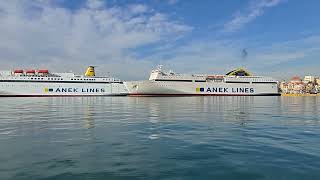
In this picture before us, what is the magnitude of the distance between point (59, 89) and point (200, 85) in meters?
41.2

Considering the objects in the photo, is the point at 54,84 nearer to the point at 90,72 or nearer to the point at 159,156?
the point at 90,72

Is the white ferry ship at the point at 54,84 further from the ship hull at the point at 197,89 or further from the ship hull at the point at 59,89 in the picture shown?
the ship hull at the point at 197,89

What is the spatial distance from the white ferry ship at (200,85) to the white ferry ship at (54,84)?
5970 millimetres

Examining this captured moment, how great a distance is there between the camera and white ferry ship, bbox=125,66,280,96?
82.2m

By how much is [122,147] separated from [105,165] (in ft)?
7.03

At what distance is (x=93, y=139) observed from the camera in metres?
10.2

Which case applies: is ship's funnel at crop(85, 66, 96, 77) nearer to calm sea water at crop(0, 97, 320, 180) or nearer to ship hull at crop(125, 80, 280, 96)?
ship hull at crop(125, 80, 280, 96)

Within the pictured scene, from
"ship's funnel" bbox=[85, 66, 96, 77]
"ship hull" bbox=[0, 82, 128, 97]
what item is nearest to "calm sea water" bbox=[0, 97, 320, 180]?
"ship hull" bbox=[0, 82, 128, 97]

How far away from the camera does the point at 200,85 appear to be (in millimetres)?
87312

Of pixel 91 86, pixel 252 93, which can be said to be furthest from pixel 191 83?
pixel 91 86

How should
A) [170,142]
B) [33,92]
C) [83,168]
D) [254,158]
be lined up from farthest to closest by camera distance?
[33,92] < [170,142] < [254,158] < [83,168]

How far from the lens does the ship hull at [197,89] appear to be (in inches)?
3222

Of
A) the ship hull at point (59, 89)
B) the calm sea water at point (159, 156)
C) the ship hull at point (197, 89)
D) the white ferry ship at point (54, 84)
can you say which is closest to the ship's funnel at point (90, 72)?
the white ferry ship at point (54, 84)

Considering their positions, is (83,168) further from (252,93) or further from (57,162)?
(252,93)
